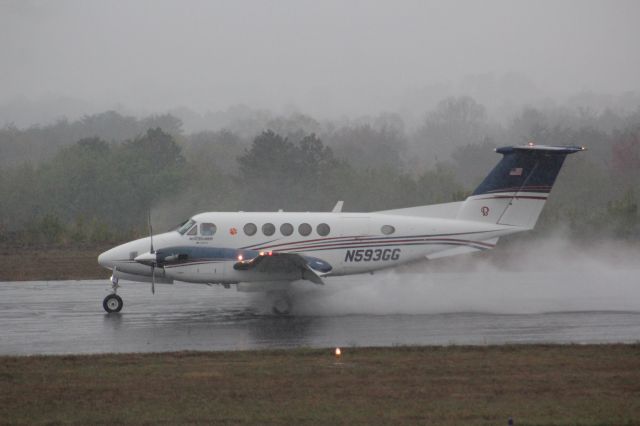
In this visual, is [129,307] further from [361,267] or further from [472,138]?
[472,138]

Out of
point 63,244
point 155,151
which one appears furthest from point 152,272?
point 155,151

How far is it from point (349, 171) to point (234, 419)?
4356 centimetres

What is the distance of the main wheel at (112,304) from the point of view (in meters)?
20.9

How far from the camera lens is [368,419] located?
1097 cm

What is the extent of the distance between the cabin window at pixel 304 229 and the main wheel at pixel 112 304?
4618mm

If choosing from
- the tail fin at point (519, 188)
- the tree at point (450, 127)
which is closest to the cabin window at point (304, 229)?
the tail fin at point (519, 188)

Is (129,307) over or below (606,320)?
over

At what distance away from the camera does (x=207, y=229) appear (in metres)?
21.8

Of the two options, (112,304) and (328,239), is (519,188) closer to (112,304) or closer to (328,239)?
(328,239)

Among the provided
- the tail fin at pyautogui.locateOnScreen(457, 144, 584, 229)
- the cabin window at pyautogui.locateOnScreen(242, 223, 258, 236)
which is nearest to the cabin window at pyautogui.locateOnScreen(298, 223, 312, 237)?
the cabin window at pyautogui.locateOnScreen(242, 223, 258, 236)

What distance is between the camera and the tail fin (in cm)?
2241

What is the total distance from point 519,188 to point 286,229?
232 inches

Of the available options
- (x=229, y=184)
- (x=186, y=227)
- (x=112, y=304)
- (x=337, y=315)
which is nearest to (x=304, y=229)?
(x=337, y=315)

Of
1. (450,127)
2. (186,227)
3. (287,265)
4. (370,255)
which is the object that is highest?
(450,127)
